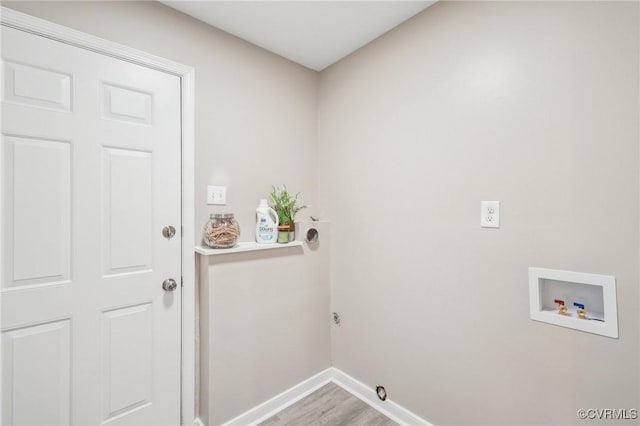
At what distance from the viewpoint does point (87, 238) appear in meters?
1.29

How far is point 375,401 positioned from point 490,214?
1372 millimetres

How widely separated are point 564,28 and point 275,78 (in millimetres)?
1538

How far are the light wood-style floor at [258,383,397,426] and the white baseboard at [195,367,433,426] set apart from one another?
0.03 meters

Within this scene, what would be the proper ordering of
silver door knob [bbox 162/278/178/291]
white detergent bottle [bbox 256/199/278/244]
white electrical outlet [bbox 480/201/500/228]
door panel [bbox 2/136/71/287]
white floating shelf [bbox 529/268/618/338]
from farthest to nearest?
1. white detergent bottle [bbox 256/199/278/244]
2. silver door knob [bbox 162/278/178/291]
3. white electrical outlet [bbox 480/201/500/228]
4. door panel [bbox 2/136/71/287]
5. white floating shelf [bbox 529/268/618/338]

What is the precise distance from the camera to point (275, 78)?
197cm

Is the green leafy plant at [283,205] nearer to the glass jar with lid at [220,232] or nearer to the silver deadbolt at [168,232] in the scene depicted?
the glass jar with lid at [220,232]

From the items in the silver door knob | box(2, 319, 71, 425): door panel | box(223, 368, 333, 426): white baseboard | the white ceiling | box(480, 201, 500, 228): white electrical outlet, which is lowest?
box(223, 368, 333, 426): white baseboard

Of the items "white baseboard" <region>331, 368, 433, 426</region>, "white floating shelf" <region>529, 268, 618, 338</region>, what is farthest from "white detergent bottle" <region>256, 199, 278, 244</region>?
"white floating shelf" <region>529, 268, 618, 338</region>

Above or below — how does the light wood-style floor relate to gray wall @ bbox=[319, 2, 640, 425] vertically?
below

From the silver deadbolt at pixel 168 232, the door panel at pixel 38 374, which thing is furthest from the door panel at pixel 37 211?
the silver deadbolt at pixel 168 232

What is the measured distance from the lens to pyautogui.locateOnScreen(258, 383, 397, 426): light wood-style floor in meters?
1.69

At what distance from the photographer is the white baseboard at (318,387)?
65.1 inches

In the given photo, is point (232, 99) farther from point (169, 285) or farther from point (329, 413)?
point (329, 413)

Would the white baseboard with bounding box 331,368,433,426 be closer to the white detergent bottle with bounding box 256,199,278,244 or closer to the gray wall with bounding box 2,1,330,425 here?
the gray wall with bounding box 2,1,330,425
